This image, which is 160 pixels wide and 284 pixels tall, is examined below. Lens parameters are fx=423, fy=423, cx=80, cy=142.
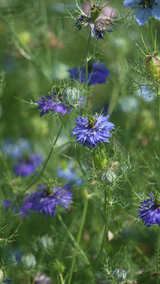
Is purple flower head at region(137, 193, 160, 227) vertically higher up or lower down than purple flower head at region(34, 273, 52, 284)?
higher up

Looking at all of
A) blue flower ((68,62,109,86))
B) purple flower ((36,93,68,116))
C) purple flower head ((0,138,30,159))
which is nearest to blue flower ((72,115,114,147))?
purple flower ((36,93,68,116))

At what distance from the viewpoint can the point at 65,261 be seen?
145 cm

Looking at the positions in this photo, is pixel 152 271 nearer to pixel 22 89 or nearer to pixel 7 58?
pixel 22 89

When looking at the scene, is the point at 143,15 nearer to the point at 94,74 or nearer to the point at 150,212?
the point at 94,74

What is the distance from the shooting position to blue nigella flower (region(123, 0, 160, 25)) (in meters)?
1.09

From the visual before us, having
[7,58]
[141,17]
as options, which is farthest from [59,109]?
[7,58]

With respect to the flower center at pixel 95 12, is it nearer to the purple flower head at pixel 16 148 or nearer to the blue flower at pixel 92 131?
the blue flower at pixel 92 131

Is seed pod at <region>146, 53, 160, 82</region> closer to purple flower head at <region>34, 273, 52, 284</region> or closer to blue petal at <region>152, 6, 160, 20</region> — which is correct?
blue petal at <region>152, 6, 160, 20</region>

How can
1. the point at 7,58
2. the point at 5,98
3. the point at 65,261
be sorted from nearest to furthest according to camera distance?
the point at 65,261
the point at 5,98
the point at 7,58

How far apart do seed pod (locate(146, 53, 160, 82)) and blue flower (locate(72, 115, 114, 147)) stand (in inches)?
6.5

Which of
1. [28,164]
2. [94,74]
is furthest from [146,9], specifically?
[28,164]

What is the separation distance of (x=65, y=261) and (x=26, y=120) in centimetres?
97

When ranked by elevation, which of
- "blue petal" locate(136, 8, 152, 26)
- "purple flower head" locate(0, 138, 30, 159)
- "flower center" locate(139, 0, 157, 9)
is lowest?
"purple flower head" locate(0, 138, 30, 159)

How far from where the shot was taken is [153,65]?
1.03m
